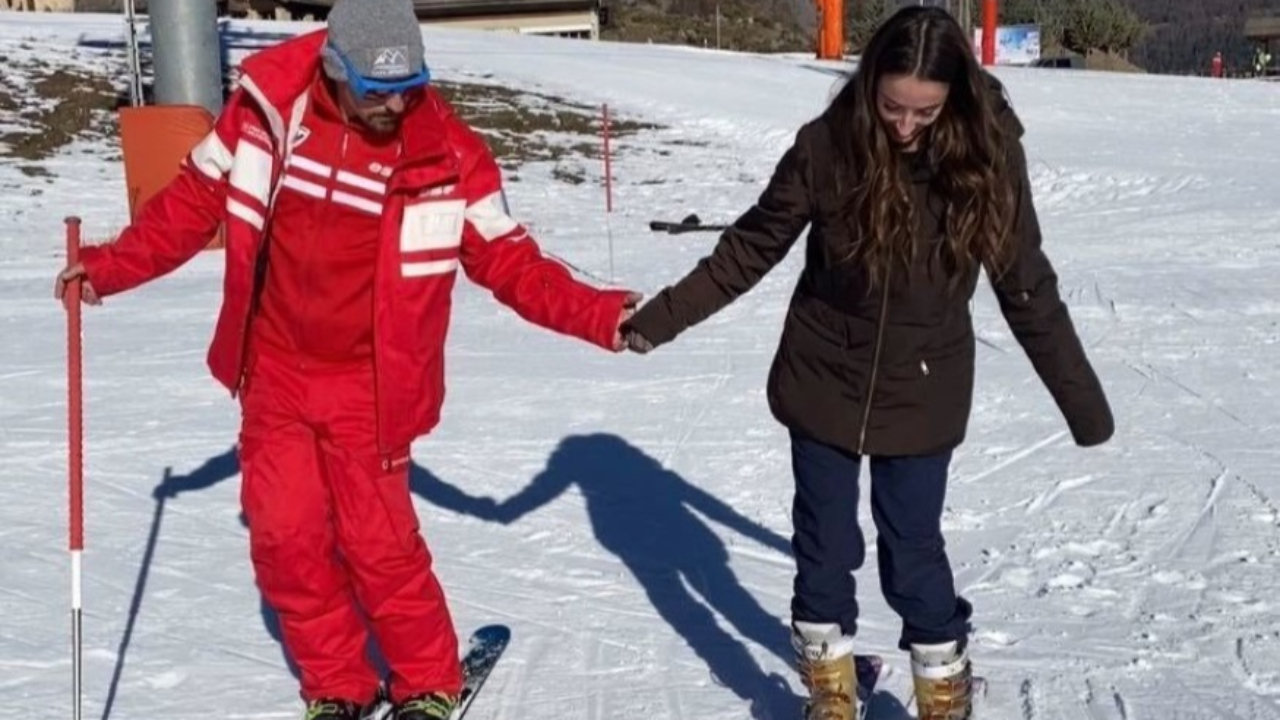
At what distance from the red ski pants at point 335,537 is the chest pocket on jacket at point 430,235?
0.27m

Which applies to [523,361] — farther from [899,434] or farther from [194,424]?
[899,434]

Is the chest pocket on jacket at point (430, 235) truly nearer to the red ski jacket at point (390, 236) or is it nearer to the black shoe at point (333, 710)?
the red ski jacket at point (390, 236)

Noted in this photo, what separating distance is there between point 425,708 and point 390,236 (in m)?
1.16

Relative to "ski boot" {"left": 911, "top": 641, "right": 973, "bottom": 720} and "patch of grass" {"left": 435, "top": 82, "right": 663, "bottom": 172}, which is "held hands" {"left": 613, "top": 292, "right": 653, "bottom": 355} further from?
"patch of grass" {"left": 435, "top": 82, "right": 663, "bottom": 172}

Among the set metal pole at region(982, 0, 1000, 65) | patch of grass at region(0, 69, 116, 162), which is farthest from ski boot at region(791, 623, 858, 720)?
metal pole at region(982, 0, 1000, 65)

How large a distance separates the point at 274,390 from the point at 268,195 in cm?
45

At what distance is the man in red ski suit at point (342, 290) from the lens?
374cm

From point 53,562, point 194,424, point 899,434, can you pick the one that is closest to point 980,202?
point 899,434

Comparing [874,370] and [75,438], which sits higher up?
[874,370]

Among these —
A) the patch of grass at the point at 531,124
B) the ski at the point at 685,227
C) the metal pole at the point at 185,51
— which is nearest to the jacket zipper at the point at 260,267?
the ski at the point at 685,227

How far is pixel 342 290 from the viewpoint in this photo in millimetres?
3803

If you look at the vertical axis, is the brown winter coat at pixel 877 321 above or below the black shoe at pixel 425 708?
above

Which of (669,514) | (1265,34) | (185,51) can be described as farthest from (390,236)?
(1265,34)

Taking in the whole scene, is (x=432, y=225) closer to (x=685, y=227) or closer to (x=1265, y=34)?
(x=685, y=227)
